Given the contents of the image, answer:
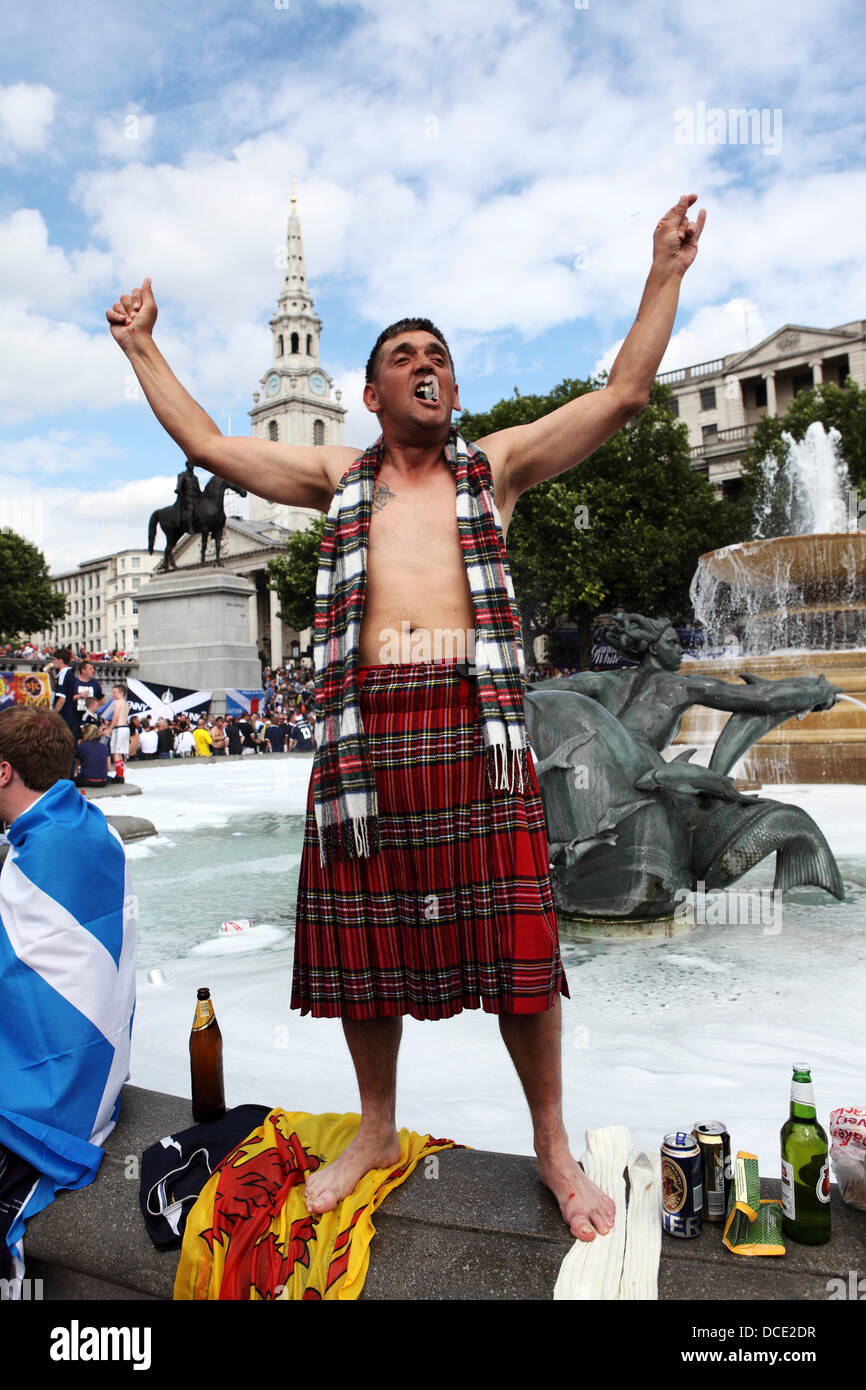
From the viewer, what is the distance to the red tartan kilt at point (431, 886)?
2.10 metres

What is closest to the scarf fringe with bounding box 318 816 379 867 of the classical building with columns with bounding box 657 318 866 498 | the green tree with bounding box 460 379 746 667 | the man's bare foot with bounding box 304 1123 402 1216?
the man's bare foot with bounding box 304 1123 402 1216

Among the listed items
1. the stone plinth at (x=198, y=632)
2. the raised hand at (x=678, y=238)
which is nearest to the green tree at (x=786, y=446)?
the stone plinth at (x=198, y=632)

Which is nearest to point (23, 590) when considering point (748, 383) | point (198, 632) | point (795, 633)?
point (198, 632)

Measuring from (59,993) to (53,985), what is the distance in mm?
26

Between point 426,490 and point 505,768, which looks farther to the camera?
point 426,490

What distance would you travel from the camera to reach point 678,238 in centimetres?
226

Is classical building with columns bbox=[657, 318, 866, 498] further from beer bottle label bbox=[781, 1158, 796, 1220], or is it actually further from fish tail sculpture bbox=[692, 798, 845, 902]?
beer bottle label bbox=[781, 1158, 796, 1220]

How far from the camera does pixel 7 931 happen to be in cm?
239

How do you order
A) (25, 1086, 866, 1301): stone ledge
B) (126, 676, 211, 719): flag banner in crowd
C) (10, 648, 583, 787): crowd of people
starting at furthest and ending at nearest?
(126, 676, 211, 719): flag banner in crowd
(10, 648, 583, 787): crowd of people
(25, 1086, 866, 1301): stone ledge

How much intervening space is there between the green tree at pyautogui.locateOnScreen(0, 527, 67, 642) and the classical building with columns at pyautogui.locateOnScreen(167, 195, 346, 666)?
88.5 ft

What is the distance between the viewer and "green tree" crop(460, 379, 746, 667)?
116 ft

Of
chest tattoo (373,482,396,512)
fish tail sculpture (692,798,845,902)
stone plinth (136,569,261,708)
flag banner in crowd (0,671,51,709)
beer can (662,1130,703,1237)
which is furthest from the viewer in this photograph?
stone plinth (136,569,261,708)

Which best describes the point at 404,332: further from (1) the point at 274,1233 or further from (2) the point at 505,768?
(1) the point at 274,1233

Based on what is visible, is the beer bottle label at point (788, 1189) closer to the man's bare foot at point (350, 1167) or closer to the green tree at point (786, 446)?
the man's bare foot at point (350, 1167)
